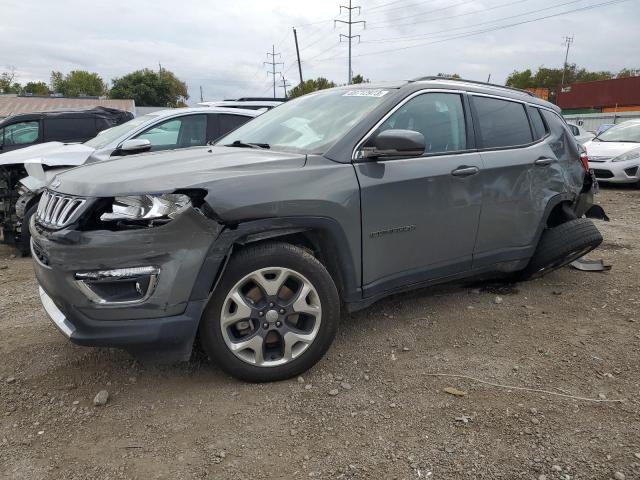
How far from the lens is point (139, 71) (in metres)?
68.8

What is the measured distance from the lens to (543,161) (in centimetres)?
397

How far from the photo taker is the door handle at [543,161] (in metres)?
3.92

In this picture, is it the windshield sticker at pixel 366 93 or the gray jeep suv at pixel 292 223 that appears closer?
the gray jeep suv at pixel 292 223

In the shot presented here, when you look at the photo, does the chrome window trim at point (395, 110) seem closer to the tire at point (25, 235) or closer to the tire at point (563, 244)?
the tire at point (563, 244)

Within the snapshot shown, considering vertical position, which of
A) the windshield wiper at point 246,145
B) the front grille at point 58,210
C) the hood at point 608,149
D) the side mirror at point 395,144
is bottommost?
the hood at point 608,149

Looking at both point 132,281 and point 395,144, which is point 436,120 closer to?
point 395,144

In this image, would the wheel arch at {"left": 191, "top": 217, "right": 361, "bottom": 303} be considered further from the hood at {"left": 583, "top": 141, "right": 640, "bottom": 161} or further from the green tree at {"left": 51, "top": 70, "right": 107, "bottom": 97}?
the green tree at {"left": 51, "top": 70, "right": 107, "bottom": 97}

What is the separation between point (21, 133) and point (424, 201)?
28.3ft

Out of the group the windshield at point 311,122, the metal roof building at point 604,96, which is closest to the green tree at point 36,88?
the metal roof building at point 604,96

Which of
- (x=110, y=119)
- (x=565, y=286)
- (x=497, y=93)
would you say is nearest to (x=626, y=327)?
(x=565, y=286)

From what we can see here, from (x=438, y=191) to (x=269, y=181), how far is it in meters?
1.22

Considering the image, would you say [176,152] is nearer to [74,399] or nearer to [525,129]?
[74,399]

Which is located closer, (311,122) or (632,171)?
(311,122)

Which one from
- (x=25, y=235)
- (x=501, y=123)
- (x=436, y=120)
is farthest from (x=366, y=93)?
(x=25, y=235)
